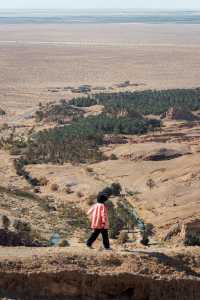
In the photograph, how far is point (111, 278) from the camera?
405 inches

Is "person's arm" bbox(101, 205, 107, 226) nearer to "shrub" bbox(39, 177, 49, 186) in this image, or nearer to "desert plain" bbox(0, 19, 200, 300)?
"desert plain" bbox(0, 19, 200, 300)

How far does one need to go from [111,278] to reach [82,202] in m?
15.1

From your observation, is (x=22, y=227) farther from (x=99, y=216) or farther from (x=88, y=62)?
(x=88, y=62)

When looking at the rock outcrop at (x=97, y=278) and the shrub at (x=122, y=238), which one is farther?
the shrub at (x=122, y=238)

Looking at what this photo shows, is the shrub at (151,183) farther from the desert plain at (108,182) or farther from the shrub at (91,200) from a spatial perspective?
the shrub at (91,200)

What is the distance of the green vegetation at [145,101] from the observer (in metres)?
50.5

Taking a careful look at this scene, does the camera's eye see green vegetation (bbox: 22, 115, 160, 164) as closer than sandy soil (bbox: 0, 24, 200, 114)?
Yes

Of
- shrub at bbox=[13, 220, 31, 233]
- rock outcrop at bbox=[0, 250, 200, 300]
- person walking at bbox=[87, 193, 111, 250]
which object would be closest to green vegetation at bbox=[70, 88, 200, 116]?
shrub at bbox=[13, 220, 31, 233]

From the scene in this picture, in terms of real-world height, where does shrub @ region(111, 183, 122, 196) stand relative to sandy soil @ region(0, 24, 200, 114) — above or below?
below

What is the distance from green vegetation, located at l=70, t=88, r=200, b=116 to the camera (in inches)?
1987

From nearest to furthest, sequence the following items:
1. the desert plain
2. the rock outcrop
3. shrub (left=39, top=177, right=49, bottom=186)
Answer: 1. the rock outcrop
2. the desert plain
3. shrub (left=39, top=177, right=49, bottom=186)

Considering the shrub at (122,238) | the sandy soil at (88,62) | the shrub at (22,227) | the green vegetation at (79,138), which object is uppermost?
the sandy soil at (88,62)

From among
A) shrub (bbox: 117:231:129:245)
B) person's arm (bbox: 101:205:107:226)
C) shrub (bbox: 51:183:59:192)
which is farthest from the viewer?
shrub (bbox: 51:183:59:192)

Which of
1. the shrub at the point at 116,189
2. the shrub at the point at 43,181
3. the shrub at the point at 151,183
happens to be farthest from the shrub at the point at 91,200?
the shrub at the point at 43,181
